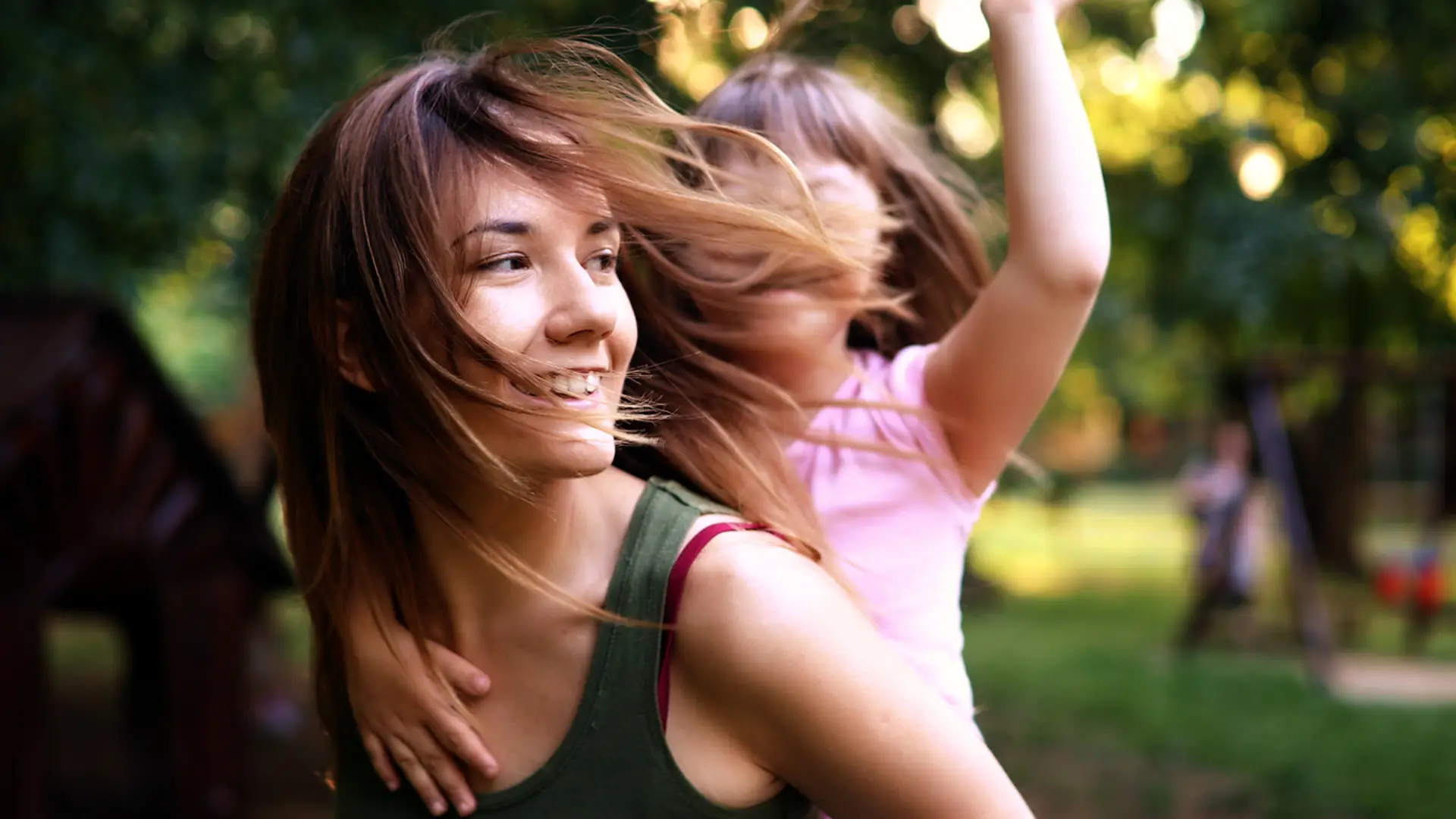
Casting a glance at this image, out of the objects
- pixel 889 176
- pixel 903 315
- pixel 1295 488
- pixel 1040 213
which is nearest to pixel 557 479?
pixel 1040 213

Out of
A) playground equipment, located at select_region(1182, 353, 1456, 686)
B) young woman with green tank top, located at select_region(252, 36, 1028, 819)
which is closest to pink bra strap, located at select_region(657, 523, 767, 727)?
young woman with green tank top, located at select_region(252, 36, 1028, 819)

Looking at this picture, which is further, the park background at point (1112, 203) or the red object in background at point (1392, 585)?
the red object in background at point (1392, 585)

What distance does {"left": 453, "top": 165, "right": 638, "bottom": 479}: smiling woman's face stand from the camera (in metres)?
1.37

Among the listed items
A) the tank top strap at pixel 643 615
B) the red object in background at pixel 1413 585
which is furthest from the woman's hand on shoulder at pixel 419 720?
the red object in background at pixel 1413 585

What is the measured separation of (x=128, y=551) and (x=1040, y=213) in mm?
4848

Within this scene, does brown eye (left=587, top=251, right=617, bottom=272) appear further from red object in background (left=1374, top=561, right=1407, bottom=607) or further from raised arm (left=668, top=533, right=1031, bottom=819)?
red object in background (left=1374, top=561, right=1407, bottom=607)

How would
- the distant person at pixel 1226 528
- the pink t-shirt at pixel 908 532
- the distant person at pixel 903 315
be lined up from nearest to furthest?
the distant person at pixel 903 315 < the pink t-shirt at pixel 908 532 < the distant person at pixel 1226 528

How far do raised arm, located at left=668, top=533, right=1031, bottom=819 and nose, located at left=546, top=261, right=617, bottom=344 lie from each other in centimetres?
26

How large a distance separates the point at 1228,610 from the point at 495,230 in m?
11.8

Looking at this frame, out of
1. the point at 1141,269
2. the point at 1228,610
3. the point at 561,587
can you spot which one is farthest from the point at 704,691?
the point at 1141,269

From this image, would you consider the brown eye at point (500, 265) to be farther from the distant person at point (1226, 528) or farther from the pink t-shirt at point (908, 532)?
the distant person at point (1226, 528)

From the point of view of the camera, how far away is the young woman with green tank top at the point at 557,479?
1.36 m

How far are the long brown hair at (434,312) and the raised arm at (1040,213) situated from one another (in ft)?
0.74

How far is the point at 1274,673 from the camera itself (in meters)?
10.3
